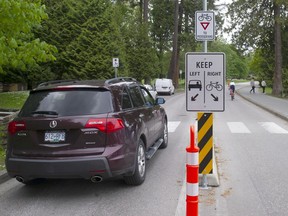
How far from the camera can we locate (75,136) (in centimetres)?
549

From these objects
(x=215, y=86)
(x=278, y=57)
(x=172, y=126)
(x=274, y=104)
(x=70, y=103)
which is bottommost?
(x=274, y=104)

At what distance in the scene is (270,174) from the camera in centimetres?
693

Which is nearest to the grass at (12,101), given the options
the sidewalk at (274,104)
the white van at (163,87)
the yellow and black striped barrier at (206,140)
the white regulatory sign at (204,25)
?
the white regulatory sign at (204,25)

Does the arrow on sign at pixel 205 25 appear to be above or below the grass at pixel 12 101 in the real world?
above

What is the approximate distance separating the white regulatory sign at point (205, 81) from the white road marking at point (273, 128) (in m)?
7.21

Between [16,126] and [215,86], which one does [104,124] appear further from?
[215,86]

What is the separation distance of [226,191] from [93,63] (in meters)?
22.9

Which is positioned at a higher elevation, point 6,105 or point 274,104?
point 6,105

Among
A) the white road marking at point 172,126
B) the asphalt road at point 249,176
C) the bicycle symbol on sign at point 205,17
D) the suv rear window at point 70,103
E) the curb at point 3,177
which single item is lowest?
the white road marking at point 172,126

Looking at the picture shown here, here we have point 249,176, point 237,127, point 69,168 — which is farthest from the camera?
point 237,127

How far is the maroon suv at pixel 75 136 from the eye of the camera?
5.43 m

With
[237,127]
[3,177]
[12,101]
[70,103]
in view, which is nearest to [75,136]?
[70,103]

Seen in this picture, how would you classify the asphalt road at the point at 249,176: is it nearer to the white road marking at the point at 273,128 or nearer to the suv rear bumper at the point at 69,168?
the white road marking at the point at 273,128

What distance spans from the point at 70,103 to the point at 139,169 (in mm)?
1543
